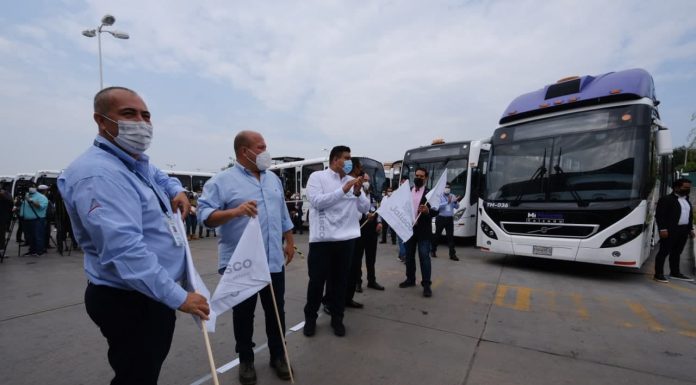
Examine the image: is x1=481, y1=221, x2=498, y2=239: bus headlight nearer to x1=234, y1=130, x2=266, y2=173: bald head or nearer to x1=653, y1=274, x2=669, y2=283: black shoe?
x1=653, y1=274, x2=669, y2=283: black shoe

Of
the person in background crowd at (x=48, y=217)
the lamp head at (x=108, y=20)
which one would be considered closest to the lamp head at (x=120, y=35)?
the lamp head at (x=108, y=20)

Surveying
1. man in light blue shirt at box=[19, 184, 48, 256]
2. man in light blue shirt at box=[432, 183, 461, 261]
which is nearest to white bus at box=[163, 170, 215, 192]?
man in light blue shirt at box=[19, 184, 48, 256]

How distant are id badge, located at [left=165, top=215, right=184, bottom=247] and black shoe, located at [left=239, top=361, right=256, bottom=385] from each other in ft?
4.90

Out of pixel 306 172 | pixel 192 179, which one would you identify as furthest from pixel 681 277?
pixel 192 179

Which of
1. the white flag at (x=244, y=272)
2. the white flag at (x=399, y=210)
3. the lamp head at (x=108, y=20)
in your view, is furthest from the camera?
the lamp head at (x=108, y=20)

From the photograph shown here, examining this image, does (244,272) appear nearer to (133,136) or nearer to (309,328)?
(133,136)

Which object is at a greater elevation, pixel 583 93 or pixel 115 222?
pixel 583 93

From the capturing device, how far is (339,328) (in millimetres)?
3703

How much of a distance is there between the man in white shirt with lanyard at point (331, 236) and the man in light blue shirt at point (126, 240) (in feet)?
6.16

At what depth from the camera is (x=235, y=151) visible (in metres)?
2.83

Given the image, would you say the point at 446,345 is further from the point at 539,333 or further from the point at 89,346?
the point at 89,346

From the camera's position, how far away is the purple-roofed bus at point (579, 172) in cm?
570

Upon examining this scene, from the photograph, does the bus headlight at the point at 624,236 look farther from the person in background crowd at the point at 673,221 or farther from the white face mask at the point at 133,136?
the white face mask at the point at 133,136

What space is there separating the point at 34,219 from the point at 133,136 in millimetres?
10125
